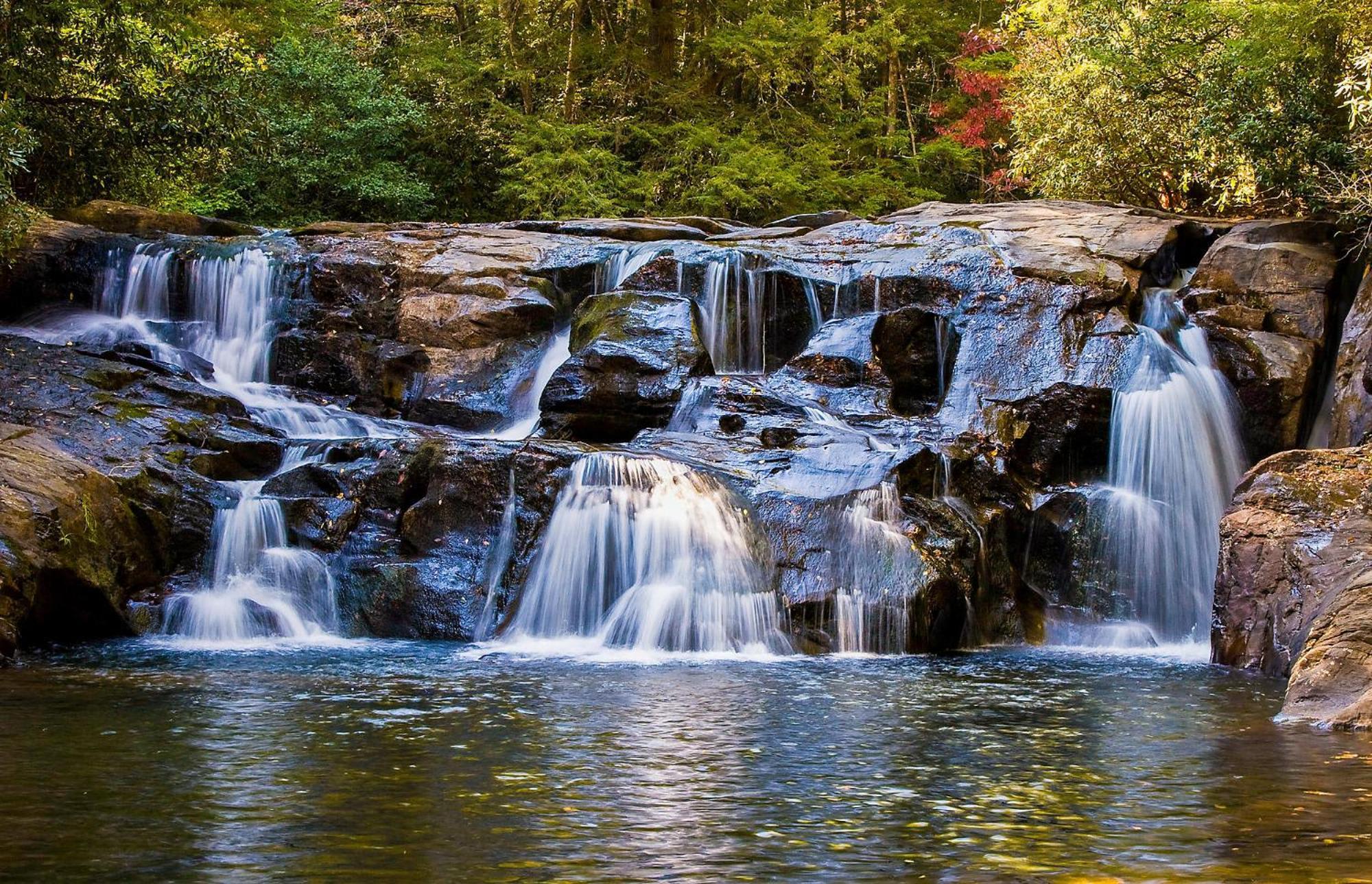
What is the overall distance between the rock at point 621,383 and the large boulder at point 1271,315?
6447mm

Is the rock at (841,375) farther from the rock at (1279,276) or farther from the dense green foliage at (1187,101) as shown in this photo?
the dense green foliage at (1187,101)

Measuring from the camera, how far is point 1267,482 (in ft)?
39.4

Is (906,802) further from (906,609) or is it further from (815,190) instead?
(815,190)

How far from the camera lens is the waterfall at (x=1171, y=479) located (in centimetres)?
1394

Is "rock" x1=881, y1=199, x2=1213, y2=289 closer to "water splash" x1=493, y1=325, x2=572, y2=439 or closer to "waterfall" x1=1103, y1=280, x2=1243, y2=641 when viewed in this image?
"waterfall" x1=1103, y1=280, x2=1243, y2=641

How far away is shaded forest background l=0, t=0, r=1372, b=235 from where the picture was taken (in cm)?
1670

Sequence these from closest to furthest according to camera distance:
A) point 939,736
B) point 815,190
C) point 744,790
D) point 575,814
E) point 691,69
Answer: point 575,814 < point 744,790 < point 939,736 < point 815,190 < point 691,69

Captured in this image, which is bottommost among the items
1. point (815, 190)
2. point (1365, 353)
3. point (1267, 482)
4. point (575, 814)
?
point (575, 814)

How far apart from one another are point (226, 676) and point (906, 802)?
18.9 feet

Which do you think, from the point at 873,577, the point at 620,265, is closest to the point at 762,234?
the point at 620,265

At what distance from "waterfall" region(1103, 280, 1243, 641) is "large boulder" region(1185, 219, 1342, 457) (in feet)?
0.93

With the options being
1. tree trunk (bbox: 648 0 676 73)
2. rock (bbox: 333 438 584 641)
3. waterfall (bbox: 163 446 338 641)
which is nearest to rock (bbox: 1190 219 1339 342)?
rock (bbox: 333 438 584 641)

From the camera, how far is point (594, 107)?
32625mm

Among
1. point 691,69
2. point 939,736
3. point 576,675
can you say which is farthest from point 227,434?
point 691,69
